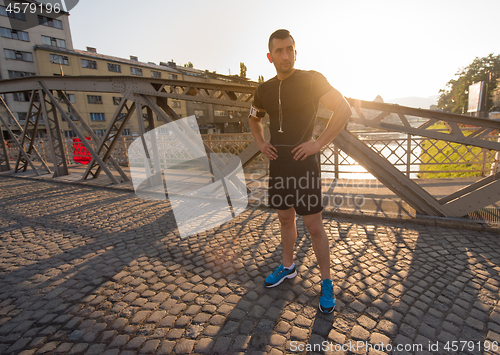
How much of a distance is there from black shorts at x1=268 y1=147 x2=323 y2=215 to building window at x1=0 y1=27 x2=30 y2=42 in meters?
46.9

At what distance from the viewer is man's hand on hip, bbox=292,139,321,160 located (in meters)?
2.15

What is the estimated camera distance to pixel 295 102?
2.21 meters

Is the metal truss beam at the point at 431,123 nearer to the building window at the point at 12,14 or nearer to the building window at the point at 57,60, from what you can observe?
the building window at the point at 57,60

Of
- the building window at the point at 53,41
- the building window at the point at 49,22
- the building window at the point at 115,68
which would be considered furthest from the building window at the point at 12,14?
the building window at the point at 115,68

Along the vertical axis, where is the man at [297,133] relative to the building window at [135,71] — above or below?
below

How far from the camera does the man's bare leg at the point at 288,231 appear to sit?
253cm

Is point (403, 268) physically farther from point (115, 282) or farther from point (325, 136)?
point (115, 282)

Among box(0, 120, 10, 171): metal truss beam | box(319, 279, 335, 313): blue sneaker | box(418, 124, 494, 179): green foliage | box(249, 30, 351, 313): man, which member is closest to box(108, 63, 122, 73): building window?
box(0, 120, 10, 171): metal truss beam

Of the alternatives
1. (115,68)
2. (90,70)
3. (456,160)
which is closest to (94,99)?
(90,70)

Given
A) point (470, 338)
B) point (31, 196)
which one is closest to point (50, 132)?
point (31, 196)

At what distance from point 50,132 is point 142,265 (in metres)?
8.36

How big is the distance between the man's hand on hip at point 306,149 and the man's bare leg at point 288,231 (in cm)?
59

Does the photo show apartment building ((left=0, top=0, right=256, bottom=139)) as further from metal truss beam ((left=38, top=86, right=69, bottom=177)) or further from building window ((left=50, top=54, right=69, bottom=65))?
metal truss beam ((left=38, top=86, right=69, bottom=177))

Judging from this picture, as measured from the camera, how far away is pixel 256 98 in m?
2.51
